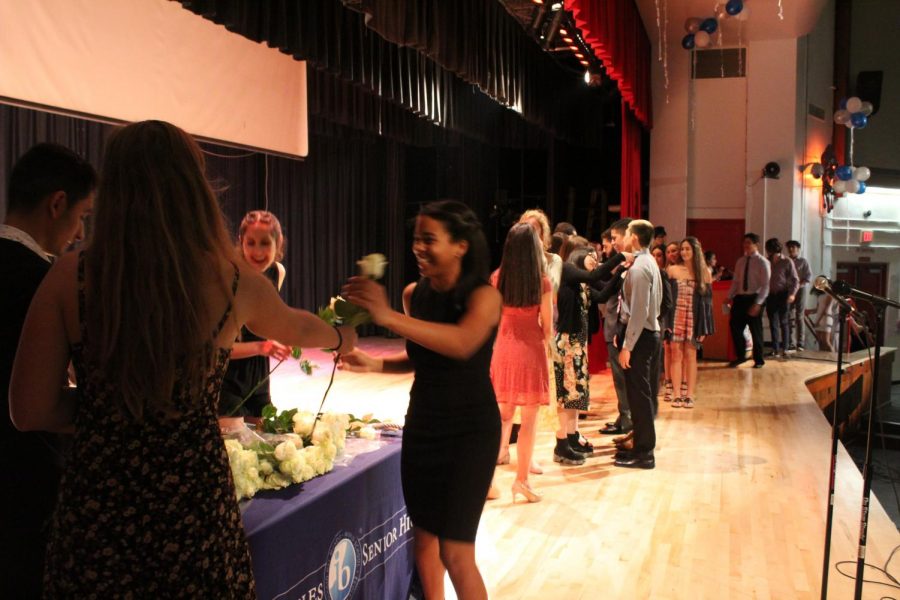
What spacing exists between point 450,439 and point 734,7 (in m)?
9.56

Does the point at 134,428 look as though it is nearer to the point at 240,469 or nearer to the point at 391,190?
the point at 240,469

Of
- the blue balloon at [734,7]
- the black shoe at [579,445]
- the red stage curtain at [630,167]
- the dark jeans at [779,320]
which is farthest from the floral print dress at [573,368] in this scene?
the blue balloon at [734,7]

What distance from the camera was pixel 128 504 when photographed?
1.29m

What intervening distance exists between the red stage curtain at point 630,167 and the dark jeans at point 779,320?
229 cm

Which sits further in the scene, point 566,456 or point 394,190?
point 394,190

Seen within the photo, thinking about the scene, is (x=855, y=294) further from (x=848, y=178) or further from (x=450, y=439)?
(x=848, y=178)

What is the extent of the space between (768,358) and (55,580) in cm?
1029

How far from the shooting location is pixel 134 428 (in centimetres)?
130

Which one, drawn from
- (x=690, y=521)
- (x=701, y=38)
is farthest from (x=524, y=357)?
(x=701, y=38)

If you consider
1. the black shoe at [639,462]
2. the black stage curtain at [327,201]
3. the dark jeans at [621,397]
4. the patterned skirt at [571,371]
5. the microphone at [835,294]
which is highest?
the black stage curtain at [327,201]

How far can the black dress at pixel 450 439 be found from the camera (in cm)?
215

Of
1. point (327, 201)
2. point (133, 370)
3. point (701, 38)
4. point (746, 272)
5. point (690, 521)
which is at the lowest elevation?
point (690, 521)

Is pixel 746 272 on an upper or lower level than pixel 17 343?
upper

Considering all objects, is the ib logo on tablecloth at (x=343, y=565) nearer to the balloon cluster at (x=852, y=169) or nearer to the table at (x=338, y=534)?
the table at (x=338, y=534)
